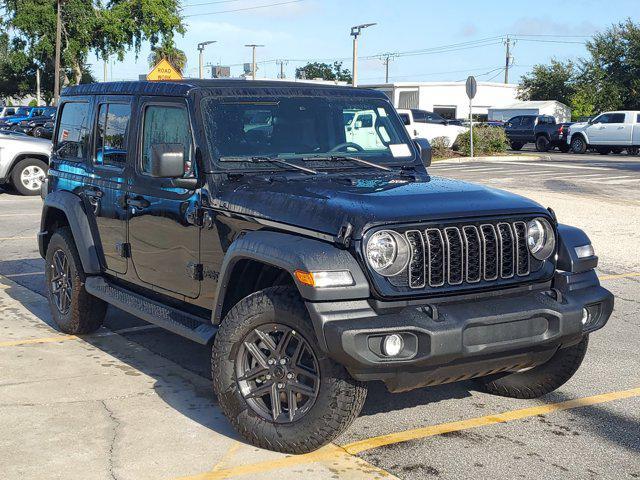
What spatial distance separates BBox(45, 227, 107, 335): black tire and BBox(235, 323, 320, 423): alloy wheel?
2.53 meters

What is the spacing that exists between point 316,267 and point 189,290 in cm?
145

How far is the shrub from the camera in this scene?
33406 mm

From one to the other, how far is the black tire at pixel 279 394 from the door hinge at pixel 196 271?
633 millimetres

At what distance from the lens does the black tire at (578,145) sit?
38.4 metres

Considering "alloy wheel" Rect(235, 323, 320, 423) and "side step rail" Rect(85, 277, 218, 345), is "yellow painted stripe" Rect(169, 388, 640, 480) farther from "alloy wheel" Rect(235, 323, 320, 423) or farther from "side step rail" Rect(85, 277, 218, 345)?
"side step rail" Rect(85, 277, 218, 345)

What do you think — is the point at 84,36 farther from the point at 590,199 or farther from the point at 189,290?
the point at 189,290

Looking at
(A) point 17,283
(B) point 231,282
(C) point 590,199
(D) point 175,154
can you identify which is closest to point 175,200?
(D) point 175,154

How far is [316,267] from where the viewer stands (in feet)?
13.8

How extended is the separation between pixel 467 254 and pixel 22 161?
15296mm

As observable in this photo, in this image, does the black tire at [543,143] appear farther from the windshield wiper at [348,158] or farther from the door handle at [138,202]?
the door handle at [138,202]

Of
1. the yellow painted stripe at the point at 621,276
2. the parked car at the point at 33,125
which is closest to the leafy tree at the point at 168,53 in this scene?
the parked car at the point at 33,125

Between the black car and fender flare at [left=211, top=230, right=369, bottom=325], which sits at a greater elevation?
the black car

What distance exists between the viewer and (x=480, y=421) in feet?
16.8

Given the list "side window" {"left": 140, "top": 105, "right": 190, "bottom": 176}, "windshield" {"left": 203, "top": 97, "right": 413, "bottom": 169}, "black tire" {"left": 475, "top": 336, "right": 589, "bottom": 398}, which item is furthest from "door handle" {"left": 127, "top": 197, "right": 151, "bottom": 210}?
"black tire" {"left": 475, "top": 336, "right": 589, "bottom": 398}
